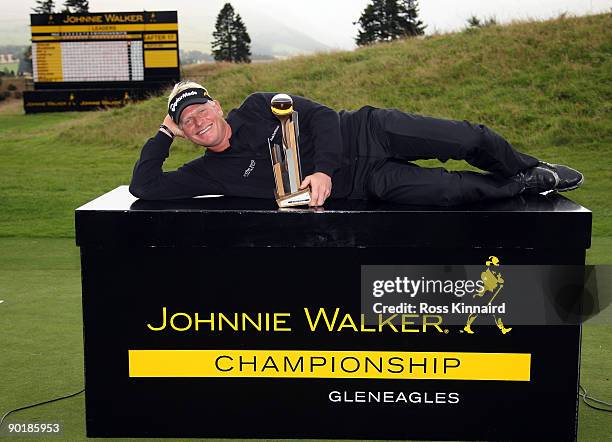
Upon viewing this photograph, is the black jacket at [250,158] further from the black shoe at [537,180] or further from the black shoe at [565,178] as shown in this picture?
the black shoe at [565,178]

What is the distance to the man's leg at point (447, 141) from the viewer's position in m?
3.14

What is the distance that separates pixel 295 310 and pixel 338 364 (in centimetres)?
24

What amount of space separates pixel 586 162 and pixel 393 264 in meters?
11.2

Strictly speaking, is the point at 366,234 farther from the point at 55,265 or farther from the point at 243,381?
the point at 55,265

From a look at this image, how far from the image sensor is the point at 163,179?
3.12 metres

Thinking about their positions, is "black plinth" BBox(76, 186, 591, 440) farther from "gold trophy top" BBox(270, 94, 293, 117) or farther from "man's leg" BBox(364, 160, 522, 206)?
A: "gold trophy top" BBox(270, 94, 293, 117)

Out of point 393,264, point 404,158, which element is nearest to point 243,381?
point 393,264

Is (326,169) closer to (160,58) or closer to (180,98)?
(180,98)

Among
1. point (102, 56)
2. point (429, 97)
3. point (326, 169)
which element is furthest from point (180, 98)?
point (102, 56)

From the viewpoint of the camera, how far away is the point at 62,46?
65.1 feet

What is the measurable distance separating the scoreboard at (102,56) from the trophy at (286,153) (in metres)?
16.7

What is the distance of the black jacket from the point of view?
3.13 m

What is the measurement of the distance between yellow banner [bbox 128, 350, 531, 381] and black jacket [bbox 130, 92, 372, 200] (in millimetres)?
667

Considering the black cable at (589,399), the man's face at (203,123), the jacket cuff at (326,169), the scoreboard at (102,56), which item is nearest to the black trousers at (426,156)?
the jacket cuff at (326,169)
